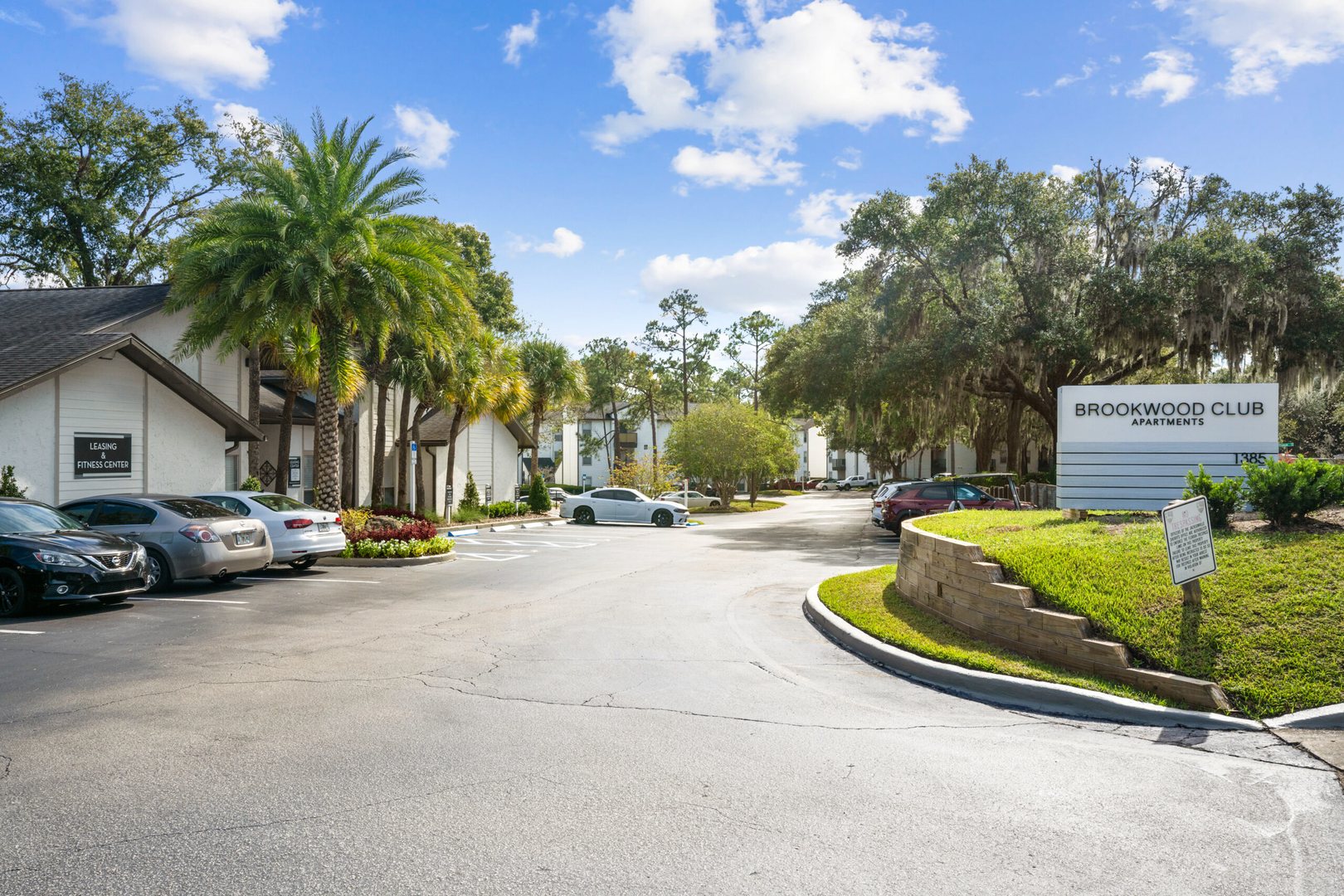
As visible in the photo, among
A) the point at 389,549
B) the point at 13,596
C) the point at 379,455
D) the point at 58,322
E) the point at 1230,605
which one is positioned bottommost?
the point at 389,549

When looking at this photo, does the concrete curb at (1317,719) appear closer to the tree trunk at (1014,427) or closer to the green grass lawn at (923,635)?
the green grass lawn at (923,635)

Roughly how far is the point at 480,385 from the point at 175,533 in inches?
657

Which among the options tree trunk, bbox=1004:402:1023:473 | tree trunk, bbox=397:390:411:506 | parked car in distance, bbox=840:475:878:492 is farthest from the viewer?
parked car in distance, bbox=840:475:878:492

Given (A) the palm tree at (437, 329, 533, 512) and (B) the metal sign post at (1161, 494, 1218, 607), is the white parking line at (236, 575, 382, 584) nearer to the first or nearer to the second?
(A) the palm tree at (437, 329, 533, 512)

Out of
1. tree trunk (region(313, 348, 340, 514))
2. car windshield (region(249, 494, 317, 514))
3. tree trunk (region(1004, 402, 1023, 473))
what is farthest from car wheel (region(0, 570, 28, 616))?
tree trunk (region(1004, 402, 1023, 473))

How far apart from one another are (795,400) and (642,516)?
7.61 meters

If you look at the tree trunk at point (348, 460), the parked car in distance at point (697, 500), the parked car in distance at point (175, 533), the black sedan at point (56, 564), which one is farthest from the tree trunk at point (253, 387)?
the parked car in distance at point (697, 500)

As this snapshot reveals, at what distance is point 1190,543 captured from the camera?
23.8 ft

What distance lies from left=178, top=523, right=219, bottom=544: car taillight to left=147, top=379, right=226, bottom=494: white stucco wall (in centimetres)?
777

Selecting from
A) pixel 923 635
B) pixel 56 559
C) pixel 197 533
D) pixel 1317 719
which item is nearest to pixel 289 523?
pixel 197 533

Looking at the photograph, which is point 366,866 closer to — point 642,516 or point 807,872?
point 807,872

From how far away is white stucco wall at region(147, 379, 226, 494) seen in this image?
2014 cm

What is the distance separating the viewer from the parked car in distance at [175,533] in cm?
1310

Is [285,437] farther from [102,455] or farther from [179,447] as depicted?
[102,455]
